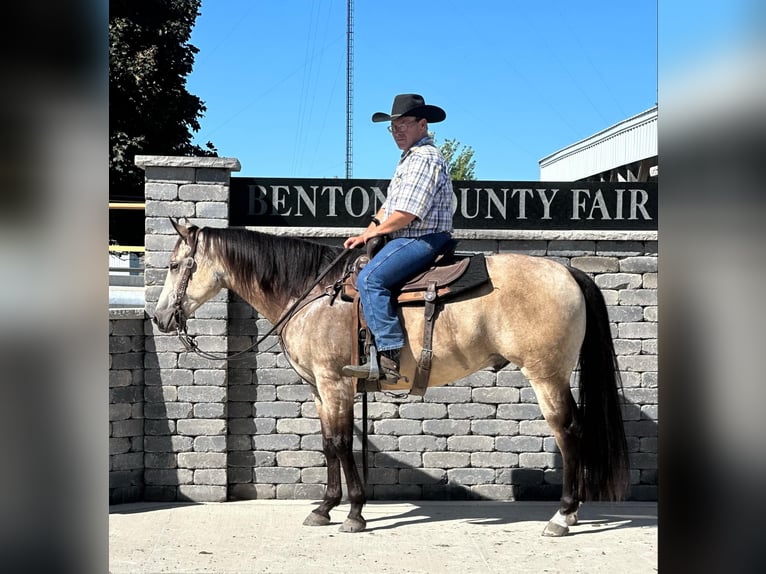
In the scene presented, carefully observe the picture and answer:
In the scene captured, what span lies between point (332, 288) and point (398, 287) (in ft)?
1.77

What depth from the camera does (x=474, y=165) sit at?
34.2 m

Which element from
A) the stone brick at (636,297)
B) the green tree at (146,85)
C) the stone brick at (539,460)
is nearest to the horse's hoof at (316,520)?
the stone brick at (539,460)

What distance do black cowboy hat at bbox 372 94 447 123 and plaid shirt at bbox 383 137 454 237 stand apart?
0.17m

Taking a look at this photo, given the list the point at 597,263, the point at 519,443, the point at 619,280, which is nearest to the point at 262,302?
the point at 519,443

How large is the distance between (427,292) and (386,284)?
0.27 m

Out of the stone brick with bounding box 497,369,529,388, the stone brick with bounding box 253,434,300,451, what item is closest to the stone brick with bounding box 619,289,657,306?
the stone brick with bounding box 497,369,529,388

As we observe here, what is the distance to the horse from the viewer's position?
17.6 feet

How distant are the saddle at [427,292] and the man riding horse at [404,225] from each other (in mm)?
64

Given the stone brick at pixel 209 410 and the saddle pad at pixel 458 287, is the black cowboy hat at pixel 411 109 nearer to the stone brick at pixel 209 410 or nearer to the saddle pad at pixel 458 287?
the saddle pad at pixel 458 287

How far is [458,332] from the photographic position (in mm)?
5328

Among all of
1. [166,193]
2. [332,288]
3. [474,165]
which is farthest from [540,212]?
[474,165]

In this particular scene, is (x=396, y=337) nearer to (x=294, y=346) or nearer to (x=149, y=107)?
(x=294, y=346)

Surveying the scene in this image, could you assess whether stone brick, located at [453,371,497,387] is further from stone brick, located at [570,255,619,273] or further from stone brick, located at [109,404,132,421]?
stone brick, located at [109,404,132,421]

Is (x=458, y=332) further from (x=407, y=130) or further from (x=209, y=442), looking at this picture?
(x=209, y=442)
